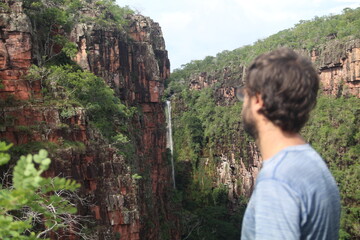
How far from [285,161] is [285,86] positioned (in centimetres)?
28

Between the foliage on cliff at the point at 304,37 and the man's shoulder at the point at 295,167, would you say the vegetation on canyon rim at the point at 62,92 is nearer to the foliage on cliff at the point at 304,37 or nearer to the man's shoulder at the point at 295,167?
the man's shoulder at the point at 295,167

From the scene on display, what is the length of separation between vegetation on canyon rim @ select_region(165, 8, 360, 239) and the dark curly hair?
26258 mm

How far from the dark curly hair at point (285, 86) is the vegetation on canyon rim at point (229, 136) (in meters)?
26.3

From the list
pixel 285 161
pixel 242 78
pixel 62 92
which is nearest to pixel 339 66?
pixel 242 78

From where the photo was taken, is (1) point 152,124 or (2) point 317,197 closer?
(2) point 317,197

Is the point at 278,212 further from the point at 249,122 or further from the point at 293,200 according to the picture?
the point at 249,122

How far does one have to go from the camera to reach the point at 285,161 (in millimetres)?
1417

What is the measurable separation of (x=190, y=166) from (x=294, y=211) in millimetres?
37580

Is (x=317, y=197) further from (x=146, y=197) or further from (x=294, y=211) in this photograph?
(x=146, y=197)

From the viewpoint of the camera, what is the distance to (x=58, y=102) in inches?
429

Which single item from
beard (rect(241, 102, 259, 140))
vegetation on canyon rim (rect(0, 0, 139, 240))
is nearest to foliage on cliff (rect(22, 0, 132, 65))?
vegetation on canyon rim (rect(0, 0, 139, 240))

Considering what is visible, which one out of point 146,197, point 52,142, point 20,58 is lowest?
point 146,197

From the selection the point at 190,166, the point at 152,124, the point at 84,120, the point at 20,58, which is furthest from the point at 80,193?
the point at 190,166

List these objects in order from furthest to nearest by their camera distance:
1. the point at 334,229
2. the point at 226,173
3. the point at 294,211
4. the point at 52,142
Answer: the point at 226,173 < the point at 52,142 < the point at 334,229 < the point at 294,211
